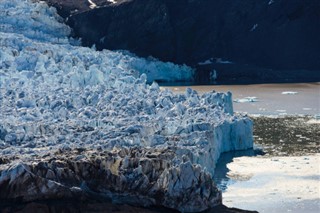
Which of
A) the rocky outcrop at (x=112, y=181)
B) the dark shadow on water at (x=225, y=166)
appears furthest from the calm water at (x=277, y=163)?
the rocky outcrop at (x=112, y=181)

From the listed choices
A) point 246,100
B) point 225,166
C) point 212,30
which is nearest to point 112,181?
point 225,166

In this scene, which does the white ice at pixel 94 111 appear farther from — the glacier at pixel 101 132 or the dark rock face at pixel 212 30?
the dark rock face at pixel 212 30

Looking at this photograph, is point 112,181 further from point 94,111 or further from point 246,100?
point 246,100

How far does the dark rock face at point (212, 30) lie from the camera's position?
134ft

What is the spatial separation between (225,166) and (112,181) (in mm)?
5298

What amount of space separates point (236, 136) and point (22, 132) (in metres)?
5.46

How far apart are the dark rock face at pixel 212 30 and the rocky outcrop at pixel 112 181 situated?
27355 mm

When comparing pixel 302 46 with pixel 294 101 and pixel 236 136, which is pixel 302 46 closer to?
pixel 294 101

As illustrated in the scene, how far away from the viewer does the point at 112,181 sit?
496 inches

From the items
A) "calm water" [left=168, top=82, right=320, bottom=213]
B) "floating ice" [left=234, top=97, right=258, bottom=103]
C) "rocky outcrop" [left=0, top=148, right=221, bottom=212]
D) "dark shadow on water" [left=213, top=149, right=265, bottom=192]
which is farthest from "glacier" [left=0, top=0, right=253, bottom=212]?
"floating ice" [left=234, top=97, right=258, bottom=103]

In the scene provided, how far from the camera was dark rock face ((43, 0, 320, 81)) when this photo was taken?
40.9m

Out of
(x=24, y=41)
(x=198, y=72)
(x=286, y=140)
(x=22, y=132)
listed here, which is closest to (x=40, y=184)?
(x=22, y=132)

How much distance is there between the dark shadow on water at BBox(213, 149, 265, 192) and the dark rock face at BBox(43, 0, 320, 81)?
2125 centimetres

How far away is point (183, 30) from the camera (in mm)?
41688
